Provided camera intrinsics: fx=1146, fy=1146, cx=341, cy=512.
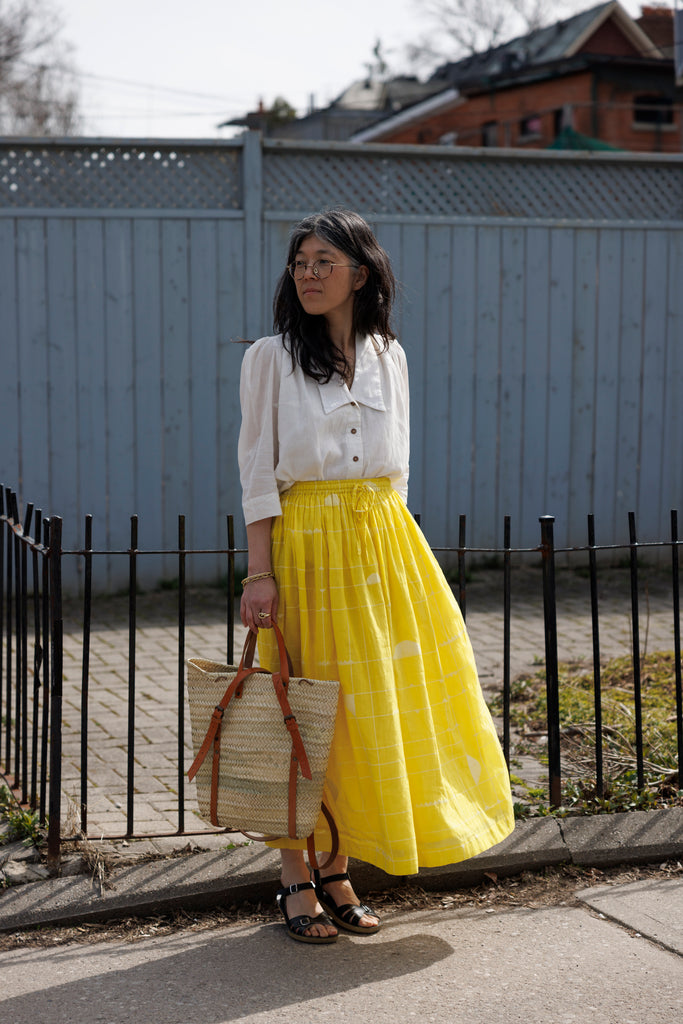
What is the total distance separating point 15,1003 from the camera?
2.84m

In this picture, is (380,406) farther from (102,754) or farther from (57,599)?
(102,754)

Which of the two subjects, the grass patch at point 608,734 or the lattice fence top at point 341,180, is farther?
the lattice fence top at point 341,180

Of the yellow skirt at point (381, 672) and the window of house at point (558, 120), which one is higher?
the window of house at point (558, 120)

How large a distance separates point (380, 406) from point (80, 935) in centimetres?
173

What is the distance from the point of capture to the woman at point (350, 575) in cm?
307

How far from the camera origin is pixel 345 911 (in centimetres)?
327

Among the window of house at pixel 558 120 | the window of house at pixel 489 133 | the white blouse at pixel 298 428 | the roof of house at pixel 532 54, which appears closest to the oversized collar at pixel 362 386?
the white blouse at pixel 298 428

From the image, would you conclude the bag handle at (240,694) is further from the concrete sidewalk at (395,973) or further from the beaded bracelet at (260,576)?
the concrete sidewalk at (395,973)

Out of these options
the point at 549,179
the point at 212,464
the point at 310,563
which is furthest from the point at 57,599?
the point at 549,179

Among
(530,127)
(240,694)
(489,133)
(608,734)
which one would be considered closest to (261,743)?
(240,694)

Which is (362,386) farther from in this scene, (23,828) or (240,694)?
(23,828)

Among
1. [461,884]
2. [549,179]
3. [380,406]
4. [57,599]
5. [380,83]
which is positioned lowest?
[461,884]

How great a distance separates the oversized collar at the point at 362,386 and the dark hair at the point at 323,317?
29 millimetres

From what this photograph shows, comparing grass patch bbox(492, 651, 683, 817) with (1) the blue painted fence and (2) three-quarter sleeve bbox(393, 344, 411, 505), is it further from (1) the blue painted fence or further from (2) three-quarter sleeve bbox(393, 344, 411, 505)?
(1) the blue painted fence
